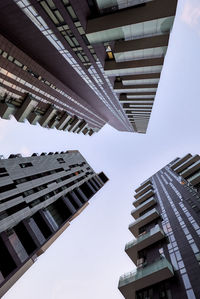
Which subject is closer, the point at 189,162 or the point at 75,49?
the point at 75,49

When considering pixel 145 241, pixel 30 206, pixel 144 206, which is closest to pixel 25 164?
pixel 30 206

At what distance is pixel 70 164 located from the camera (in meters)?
54.2

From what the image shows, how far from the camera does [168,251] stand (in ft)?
72.2

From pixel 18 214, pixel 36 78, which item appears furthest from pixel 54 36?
pixel 18 214

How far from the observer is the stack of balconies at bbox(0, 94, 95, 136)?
30.5 metres

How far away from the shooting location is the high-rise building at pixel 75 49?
48.8ft

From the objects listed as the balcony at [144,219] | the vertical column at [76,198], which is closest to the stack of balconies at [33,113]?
the vertical column at [76,198]

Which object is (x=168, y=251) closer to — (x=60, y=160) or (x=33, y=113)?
(x=33, y=113)

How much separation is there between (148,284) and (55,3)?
3156 centimetres

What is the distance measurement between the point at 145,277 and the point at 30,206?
68.2ft

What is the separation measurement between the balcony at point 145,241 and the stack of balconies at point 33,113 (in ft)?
102

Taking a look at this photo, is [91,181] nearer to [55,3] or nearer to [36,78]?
[36,78]

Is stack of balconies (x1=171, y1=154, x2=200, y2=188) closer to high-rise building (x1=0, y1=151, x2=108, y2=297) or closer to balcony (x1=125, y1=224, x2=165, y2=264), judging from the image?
balcony (x1=125, y1=224, x2=165, y2=264)

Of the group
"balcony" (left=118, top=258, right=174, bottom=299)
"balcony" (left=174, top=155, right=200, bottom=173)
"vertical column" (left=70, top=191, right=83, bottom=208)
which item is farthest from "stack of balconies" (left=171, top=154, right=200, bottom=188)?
"vertical column" (left=70, top=191, right=83, bottom=208)
